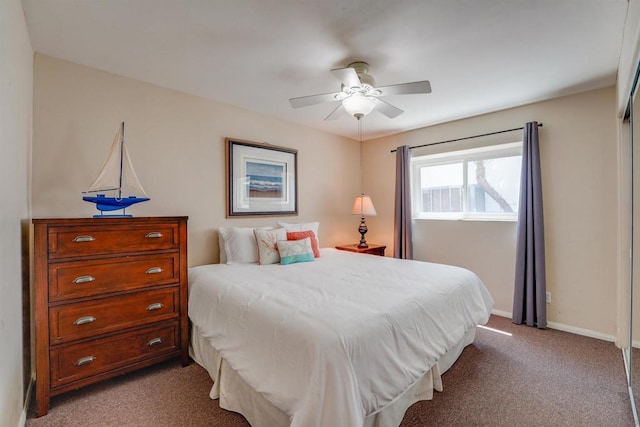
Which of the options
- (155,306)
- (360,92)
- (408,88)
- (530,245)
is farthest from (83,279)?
(530,245)

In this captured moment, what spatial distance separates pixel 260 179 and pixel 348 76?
1843 millimetres

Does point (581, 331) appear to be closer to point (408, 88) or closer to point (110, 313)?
point (408, 88)

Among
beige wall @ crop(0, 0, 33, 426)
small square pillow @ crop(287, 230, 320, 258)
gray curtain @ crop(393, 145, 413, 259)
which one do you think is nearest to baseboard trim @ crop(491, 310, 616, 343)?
gray curtain @ crop(393, 145, 413, 259)

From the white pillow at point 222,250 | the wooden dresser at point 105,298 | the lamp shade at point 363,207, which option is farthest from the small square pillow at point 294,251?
the lamp shade at point 363,207

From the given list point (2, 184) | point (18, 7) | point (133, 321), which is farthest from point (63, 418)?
point (18, 7)

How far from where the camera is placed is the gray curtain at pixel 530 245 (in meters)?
3.04

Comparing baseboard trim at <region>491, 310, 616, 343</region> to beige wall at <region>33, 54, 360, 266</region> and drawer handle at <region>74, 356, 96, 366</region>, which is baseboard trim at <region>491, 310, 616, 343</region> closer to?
beige wall at <region>33, 54, 360, 266</region>

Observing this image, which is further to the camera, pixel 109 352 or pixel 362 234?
pixel 362 234

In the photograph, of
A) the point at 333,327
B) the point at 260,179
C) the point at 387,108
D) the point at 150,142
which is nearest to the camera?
the point at 333,327

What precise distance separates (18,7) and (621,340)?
4907 millimetres

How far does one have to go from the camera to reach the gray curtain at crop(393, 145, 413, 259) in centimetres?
407

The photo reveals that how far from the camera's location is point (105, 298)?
204 centimetres

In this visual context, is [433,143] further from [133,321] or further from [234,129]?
[133,321]

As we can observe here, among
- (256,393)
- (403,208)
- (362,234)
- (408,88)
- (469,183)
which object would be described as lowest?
(256,393)
